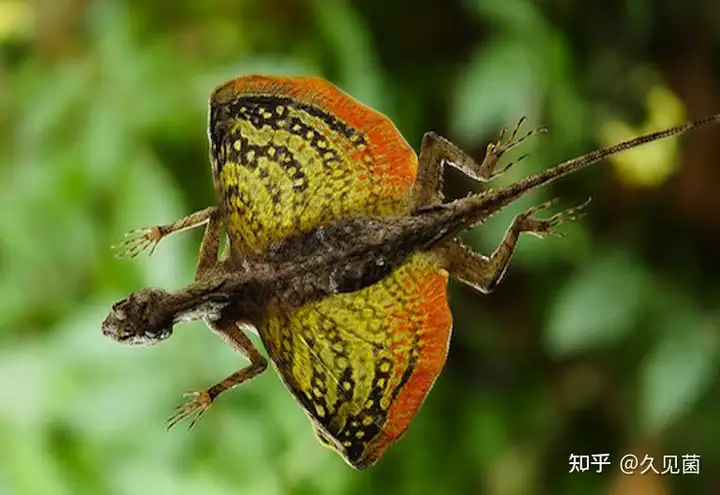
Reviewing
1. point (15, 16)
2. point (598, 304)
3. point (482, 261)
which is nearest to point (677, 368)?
point (598, 304)

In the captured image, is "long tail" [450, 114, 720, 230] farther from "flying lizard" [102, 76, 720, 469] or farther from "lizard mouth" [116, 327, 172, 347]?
"lizard mouth" [116, 327, 172, 347]

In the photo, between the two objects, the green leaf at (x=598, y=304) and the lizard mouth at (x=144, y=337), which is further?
the green leaf at (x=598, y=304)

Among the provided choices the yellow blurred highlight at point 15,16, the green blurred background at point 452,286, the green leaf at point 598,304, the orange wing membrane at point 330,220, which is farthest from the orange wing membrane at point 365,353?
the yellow blurred highlight at point 15,16

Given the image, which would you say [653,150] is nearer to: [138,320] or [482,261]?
[482,261]

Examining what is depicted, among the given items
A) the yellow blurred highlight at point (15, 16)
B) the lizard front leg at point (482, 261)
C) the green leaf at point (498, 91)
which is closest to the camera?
the lizard front leg at point (482, 261)

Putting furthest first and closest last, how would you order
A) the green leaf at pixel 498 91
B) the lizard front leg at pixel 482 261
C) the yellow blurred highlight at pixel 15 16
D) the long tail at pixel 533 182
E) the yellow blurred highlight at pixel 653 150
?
the yellow blurred highlight at pixel 15 16 → the yellow blurred highlight at pixel 653 150 → the green leaf at pixel 498 91 → the lizard front leg at pixel 482 261 → the long tail at pixel 533 182

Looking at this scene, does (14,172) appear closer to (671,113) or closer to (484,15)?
(484,15)

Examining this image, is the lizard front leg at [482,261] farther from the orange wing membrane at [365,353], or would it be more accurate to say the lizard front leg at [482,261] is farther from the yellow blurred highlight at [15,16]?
the yellow blurred highlight at [15,16]

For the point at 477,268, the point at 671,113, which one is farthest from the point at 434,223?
the point at 671,113
